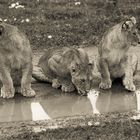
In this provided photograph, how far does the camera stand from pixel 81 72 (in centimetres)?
858

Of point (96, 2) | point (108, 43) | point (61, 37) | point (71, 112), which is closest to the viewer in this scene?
point (71, 112)

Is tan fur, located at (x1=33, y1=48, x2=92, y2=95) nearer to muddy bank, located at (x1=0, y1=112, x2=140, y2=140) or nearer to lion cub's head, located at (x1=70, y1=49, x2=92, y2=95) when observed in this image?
lion cub's head, located at (x1=70, y1=49, x2=92, y2=95)

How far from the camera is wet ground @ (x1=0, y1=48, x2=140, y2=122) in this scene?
26.7 ft

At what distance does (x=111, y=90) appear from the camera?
8992 mm

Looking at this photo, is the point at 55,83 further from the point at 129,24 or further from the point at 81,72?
the point at 129,24

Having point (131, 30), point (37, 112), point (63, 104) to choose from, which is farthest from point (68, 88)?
point (131, 30)

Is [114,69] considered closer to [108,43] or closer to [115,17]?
[108,43]

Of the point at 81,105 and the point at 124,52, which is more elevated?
the point at 124,52

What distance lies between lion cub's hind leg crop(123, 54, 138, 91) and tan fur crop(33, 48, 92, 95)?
66 centimetres

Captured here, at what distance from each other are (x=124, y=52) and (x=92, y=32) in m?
3.71

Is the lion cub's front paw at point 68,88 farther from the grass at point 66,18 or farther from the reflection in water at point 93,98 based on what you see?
the grass at point 66,18

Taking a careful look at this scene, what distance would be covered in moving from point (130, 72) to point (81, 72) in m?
0.95

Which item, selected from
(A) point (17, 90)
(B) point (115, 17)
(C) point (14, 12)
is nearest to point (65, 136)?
(A) point (17, 90)

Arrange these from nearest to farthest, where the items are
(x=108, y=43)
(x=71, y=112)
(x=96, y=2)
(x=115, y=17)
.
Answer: (x=71, y=112)
(x=108, y=43)
(x=115, y=17)
(x=96, y=2)
